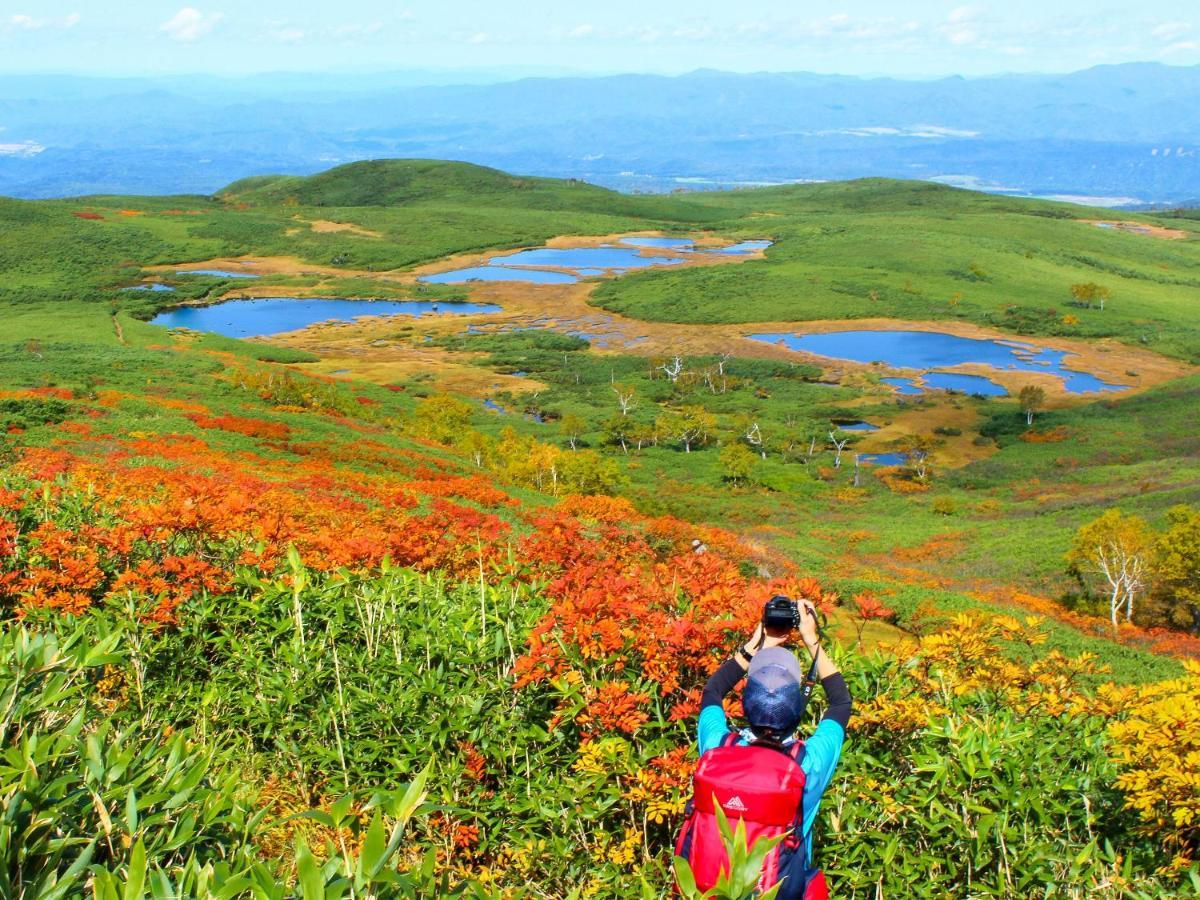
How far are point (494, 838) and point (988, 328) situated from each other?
335ft

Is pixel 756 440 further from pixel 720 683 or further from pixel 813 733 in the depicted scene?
pixel 813 733

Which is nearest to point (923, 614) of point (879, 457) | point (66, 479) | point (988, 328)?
point (66, 479)

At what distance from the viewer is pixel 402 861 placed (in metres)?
5.00

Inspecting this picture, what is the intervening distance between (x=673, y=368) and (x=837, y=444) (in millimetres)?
25037

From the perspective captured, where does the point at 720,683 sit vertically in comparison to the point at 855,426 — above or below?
above

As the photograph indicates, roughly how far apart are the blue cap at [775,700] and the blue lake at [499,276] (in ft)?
397

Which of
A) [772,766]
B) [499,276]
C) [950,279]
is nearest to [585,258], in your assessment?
[499,276]

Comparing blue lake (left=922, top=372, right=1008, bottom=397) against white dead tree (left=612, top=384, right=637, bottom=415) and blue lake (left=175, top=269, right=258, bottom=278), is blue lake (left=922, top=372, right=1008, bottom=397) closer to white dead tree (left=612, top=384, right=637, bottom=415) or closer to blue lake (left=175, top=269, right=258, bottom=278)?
white dead tree (left=612, top=384, right=637, bottom=415)

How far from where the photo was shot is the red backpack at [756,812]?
336cm

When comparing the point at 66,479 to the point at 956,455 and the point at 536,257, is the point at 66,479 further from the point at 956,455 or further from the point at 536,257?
the point at 536,257

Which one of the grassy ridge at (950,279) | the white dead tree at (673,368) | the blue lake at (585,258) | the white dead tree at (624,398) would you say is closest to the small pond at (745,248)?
the grassy ridge at (950,279)

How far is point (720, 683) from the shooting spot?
4227mm

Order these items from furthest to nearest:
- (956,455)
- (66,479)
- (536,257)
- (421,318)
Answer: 1. (536,257)
2. (421,318)
3. (956,455)
4. (66,479)

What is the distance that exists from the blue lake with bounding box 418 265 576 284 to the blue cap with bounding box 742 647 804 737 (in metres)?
121
